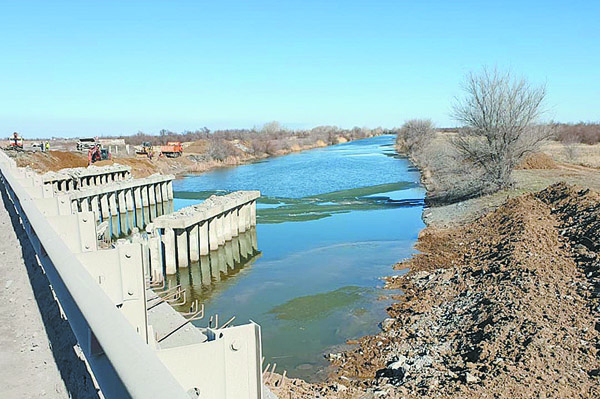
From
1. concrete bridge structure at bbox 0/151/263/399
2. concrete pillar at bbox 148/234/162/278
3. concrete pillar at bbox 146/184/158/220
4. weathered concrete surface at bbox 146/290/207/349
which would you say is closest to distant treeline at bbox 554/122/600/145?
concrete pillar at bbox 146/184/158/220

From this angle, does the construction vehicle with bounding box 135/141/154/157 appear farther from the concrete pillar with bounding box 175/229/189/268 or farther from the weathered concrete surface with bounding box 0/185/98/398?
the weathered concrete surface with bounding box 0/185/98/398

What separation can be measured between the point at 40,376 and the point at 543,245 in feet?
54.1

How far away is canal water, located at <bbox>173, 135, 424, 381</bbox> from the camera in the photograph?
13930mm

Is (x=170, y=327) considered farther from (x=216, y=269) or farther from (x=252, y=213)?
(x=252, y=213)

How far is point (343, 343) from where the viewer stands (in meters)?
13.1

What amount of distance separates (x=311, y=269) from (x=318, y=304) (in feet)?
13.4

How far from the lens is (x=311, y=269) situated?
2025 centimetres

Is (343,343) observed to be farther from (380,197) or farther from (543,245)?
(380,197)

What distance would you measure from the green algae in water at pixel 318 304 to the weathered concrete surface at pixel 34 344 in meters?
10.4

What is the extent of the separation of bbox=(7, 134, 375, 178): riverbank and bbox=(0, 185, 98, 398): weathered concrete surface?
39.2 meters

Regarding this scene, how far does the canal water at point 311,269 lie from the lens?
1393 cm

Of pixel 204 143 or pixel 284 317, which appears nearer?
pixel 284 317

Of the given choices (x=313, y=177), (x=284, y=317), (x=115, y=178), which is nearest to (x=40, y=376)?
(x=284, y=317)

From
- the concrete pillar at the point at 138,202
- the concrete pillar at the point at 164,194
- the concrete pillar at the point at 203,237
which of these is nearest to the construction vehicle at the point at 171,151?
the concrete pillar at the point at 164,194
